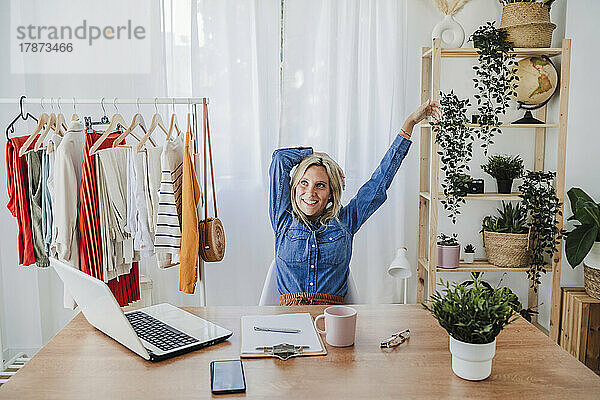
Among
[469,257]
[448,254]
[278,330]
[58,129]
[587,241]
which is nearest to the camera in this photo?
[278,330]

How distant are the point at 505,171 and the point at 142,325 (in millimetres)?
2247

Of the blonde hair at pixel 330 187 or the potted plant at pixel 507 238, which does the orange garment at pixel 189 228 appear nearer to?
the blonde hair at pixel 330 187

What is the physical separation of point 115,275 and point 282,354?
1441 mm

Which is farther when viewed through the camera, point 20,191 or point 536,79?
point 536,79

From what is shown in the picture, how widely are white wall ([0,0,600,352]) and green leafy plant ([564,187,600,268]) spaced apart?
0.28 meters

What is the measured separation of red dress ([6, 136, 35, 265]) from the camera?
8.82ft

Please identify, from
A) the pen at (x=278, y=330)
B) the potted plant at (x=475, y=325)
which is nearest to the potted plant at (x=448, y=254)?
the pen at (x=278, y=330)

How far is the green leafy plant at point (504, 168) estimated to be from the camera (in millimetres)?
3277

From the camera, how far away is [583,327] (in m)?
3.10

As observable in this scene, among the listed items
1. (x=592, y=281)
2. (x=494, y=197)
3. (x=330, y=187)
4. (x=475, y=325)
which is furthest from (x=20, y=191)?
(x=592, y=281)

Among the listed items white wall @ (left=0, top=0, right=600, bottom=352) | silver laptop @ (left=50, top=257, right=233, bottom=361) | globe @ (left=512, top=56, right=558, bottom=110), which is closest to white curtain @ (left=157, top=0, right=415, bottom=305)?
white wall @ (left=0, top=0, right=600, bottom=352)

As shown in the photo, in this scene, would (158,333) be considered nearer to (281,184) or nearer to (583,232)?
(281,184)

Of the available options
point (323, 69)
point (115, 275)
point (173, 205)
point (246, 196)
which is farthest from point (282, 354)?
point (323, 69)

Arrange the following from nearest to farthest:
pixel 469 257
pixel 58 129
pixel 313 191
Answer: pixel 313 191, pixel 58 129, pixel 469 257
